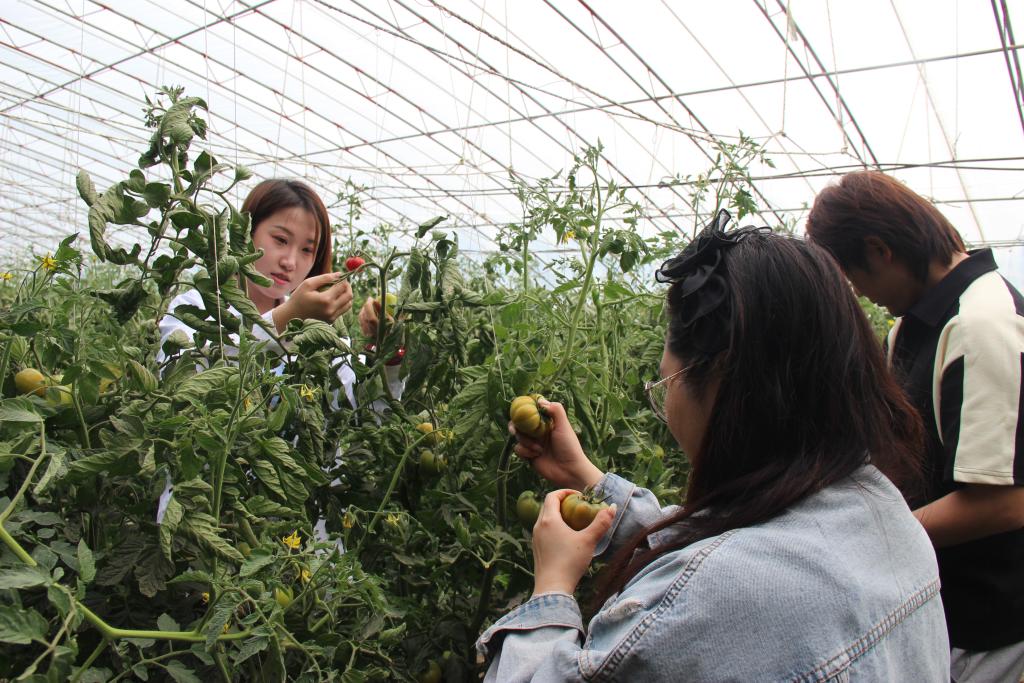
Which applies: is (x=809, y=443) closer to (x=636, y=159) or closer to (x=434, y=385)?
(x=434, y=385)

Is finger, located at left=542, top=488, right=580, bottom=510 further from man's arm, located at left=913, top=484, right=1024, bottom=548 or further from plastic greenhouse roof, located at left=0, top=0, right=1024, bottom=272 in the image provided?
plastic greenhouse roof, located at left=0, top=0, right=1024, bottom=272

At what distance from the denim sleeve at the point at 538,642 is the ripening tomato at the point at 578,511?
0.55 ft

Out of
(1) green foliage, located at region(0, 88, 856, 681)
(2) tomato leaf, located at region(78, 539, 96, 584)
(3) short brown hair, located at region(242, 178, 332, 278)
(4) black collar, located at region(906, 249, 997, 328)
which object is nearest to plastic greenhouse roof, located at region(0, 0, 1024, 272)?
(3) short brown hair, located at region(242, 178, 332, 278)

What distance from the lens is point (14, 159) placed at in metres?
13.7

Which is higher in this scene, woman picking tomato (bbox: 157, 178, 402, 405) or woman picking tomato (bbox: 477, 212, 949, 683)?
woman picking tomato (bbox: 157, 178, 402, 405)

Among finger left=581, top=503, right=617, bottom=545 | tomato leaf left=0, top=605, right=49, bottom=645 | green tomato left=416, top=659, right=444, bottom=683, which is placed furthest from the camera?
green tomato left=416, top=659, right=444, bottom=683

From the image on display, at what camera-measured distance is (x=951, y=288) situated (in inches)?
67.1

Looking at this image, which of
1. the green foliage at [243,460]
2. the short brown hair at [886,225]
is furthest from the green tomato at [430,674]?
the short brown hair at [886,225]

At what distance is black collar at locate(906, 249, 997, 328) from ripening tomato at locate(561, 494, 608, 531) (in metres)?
0.99

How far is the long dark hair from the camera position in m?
0.91

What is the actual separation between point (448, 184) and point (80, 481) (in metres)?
11.4

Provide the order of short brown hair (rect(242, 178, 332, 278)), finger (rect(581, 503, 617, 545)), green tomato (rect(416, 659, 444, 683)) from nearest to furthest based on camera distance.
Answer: finger (rect(581, 503, 617, 545)) < green tomato (rect(416, 659, 444, 683)) < short brown hair (rect(242, 178, 332, 278))

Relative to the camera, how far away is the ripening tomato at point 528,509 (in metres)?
1.29

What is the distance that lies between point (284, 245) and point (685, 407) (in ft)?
3.75
